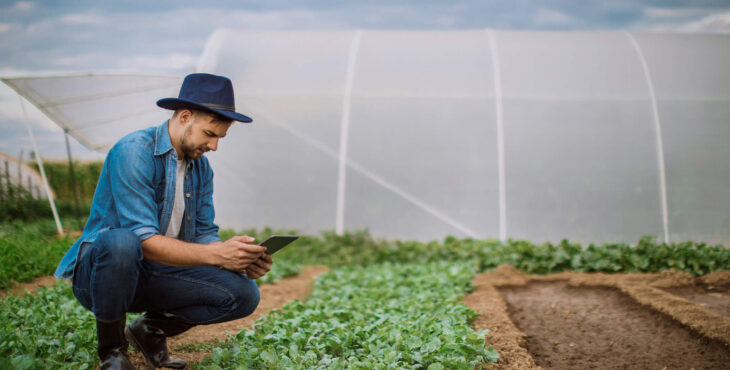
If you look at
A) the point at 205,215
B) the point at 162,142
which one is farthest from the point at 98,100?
the point at 162,142

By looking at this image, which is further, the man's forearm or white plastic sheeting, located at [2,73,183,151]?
white plastic sheeting, located at [2,73,183,151]

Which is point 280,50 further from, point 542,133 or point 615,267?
point 615,267

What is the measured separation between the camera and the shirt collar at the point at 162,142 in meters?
2.42

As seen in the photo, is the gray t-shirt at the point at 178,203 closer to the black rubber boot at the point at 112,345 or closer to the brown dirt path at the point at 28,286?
the black rubber boot at the point at 112,345

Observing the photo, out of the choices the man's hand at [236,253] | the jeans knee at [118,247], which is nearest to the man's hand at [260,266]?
the man's hand at [236,253]

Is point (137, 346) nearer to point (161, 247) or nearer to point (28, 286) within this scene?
point (161, 247)

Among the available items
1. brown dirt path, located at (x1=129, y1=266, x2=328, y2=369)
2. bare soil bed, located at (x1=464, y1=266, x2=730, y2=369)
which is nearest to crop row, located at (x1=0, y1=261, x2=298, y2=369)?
brown dirt path, located at (x1=129, y1=266, x2=328, y2=369)

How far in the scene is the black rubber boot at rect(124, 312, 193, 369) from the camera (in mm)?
2516

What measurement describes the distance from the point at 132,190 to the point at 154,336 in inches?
29.3

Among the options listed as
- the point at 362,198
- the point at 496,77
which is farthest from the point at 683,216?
the point at 362,198

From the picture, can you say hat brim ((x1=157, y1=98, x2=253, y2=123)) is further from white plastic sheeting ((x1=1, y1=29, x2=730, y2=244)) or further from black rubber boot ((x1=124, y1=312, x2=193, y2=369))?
white plastic sheeting ((x1=1, y1=29, x2=730, y2=244))

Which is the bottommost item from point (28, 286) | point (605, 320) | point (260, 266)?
point (605, 320)

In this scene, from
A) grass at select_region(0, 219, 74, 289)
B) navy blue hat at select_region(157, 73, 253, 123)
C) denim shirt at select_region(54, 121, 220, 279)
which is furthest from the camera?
grass at select_region(0, 219, 74, 289)

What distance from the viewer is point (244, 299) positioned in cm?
251
